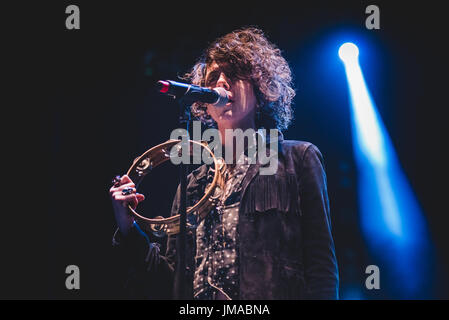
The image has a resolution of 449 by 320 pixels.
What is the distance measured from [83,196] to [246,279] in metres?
1.52

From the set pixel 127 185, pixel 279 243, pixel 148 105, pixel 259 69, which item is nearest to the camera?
pixel 279 243

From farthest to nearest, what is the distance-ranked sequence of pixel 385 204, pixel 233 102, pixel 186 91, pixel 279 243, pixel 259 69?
pixel 385 204
pixel 259 69
pixel 233 102
pixel 279 243
pixel 186 91

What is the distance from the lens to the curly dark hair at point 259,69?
1966 mm

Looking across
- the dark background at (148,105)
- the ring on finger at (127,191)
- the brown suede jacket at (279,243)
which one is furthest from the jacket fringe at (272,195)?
the dark background at (148,105)

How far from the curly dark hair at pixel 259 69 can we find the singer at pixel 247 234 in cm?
5

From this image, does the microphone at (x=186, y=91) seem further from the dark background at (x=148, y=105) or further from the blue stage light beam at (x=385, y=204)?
the blue stage light beam at (x=385, y=204)

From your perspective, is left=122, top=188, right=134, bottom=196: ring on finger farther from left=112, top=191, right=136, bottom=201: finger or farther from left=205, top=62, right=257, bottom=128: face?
left=205, top=62, right=257, bottom=128: face

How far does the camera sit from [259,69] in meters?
2.02

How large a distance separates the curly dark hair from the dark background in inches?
27.5

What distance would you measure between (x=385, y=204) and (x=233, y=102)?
192 cm

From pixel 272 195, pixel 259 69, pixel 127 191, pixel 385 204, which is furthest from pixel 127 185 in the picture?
pixel 385 204

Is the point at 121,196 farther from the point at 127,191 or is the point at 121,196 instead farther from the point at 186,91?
the point at 186,91
